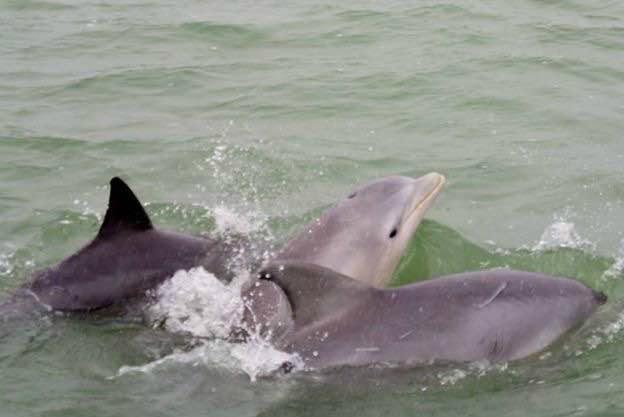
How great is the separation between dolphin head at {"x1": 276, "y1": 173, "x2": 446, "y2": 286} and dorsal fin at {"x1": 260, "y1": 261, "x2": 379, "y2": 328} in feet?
3.76

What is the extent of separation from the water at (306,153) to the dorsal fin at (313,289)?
448 mm

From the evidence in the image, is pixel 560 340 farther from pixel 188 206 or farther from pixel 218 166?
pixel 218 166

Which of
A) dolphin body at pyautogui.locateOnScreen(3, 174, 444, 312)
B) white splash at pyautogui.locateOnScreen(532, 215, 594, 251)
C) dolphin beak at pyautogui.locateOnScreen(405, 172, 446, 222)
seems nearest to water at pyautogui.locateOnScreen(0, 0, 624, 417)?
white splash at pyautogui.locateOnScreen(532, 215, 594, 251)

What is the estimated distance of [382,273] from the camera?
8.82 m

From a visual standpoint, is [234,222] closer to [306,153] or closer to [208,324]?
[208,324]

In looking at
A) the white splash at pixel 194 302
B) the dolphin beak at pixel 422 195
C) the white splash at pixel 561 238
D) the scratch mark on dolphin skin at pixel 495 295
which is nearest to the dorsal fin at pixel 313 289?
the scratch mark on dolphin skin at pixel 495 295

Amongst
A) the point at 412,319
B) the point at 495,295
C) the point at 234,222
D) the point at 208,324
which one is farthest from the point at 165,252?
the point at 495,295

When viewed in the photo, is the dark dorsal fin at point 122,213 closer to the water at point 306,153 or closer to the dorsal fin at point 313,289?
the water at point 306,153

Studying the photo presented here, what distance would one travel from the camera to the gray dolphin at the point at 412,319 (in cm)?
724

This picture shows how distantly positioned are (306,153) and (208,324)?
4.46 meters

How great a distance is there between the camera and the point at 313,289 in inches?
284

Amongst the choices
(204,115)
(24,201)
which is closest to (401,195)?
(24,201)

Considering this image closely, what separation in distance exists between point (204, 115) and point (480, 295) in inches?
286

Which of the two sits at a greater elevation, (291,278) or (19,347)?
(291,278)
